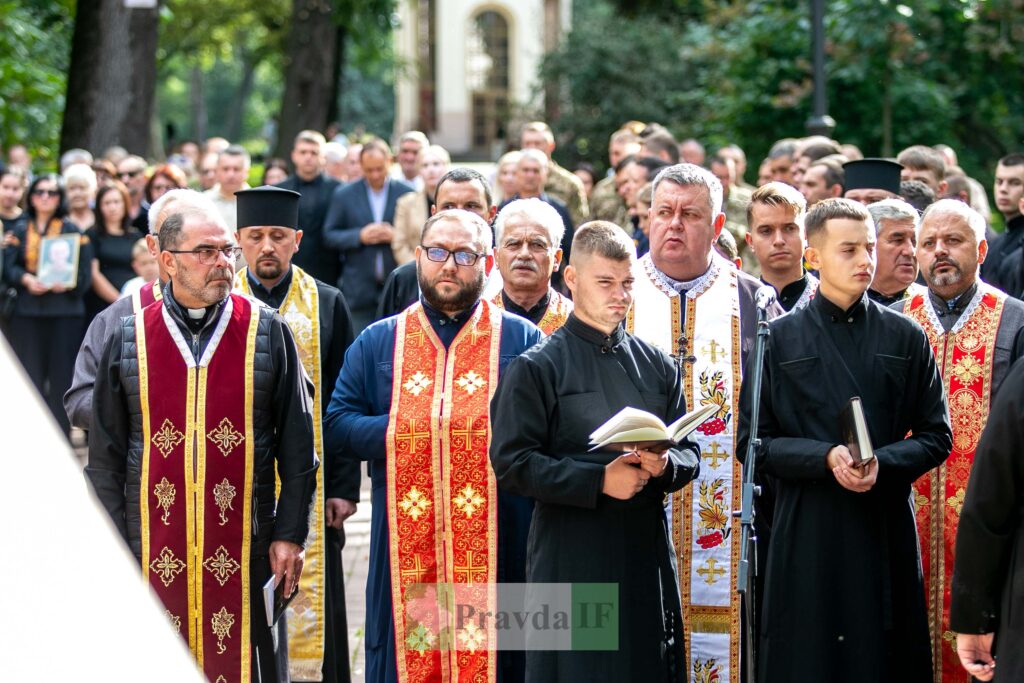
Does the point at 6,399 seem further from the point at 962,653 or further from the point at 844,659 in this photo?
the point at 844,659

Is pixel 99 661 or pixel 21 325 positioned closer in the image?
pixel 99 661

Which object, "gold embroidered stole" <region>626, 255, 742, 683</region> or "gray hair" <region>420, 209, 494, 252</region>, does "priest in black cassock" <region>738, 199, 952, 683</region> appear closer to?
"gold embroidered stole" <region>626, 255, 742, 683</region>

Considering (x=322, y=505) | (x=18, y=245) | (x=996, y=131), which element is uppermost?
(x=996, y=131)

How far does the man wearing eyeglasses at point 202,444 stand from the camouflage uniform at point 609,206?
5.80 meters

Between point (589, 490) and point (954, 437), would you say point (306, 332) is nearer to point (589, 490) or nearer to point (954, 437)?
point (589, 490)

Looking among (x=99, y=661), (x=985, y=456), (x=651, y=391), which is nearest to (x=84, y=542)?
(x=99, y=661)

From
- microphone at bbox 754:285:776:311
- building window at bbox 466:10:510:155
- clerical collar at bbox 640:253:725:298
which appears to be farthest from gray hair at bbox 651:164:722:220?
building window at bbox 466:10:510:155

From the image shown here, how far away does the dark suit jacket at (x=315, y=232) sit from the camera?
12.6 metres

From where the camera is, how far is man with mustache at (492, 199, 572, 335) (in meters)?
6.27

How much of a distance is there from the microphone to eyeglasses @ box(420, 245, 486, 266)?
3.59 ft

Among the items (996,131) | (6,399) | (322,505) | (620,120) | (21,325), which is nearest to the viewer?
(6,399)

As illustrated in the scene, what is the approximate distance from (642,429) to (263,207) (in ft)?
9.18

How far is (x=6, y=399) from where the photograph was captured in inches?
70.2

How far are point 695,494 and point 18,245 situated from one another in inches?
327
